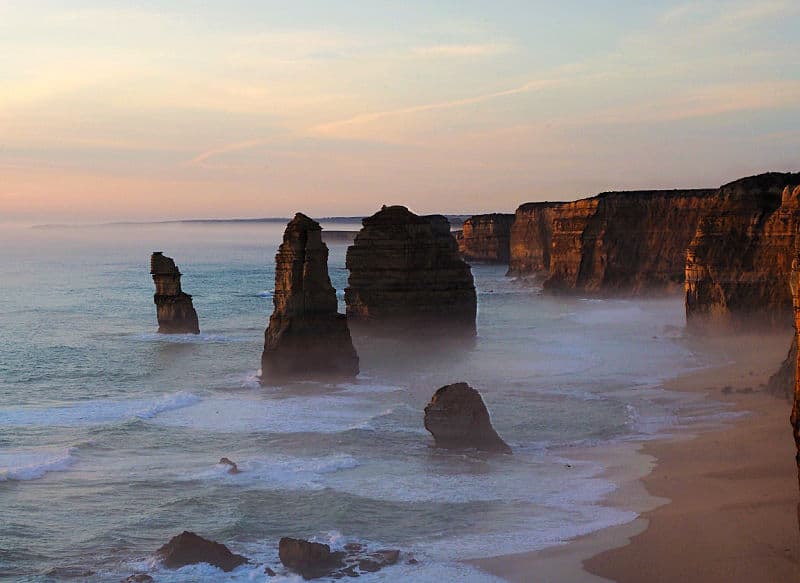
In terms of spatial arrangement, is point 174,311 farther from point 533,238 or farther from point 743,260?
point 533,238

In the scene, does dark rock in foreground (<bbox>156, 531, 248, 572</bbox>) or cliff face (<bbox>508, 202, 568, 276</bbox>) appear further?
cliff face (<bbox>508, 202, 568, 276</bbox>)

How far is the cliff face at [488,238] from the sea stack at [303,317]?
120 m

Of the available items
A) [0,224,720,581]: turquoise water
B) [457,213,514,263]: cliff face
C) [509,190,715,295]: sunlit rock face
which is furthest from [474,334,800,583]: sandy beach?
[457,213,514,263]: cliff face

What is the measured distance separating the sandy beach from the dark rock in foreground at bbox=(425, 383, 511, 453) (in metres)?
3.25

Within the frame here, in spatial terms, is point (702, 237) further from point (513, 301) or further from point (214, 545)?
point (214, 545)

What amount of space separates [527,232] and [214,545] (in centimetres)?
11279

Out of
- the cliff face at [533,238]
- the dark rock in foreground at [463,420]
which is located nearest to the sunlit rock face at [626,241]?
the cliff face at [533,238]

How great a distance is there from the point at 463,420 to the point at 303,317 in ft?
45.1

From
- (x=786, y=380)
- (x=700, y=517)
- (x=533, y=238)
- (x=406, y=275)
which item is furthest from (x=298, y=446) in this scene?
(x=533, y=238)

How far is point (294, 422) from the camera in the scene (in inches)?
1302

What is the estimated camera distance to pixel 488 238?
16300 cm

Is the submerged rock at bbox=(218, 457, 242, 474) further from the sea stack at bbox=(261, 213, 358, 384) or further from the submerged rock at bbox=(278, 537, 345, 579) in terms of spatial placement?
the sea stack at bbox=(261, 213, 358, 384)

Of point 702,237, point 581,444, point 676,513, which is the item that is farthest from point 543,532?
point 702,237

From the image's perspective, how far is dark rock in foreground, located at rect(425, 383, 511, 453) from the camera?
92.0 feet
